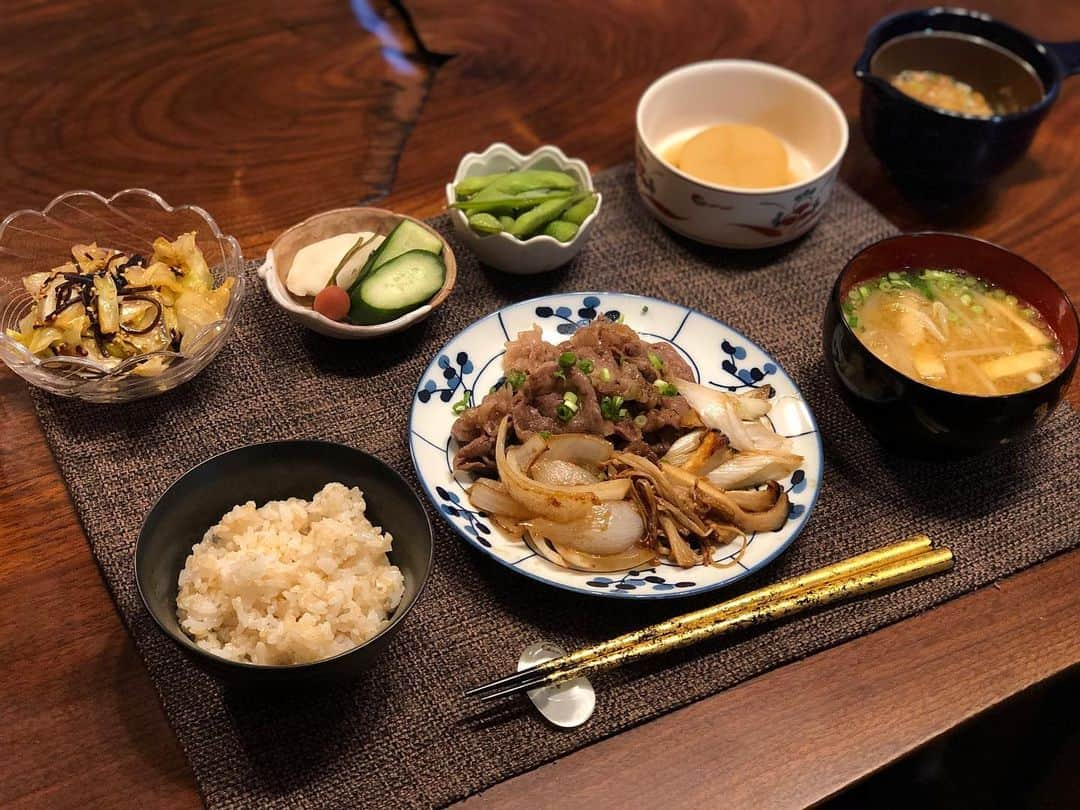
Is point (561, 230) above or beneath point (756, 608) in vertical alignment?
above

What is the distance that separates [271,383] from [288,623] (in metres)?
0.79

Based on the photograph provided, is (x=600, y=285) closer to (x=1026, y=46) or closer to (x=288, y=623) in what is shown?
(x=288, y=623)

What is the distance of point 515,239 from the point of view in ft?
7.11

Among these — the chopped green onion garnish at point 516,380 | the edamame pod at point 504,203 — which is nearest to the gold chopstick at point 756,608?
the chopped green onion garnish at point 516,380

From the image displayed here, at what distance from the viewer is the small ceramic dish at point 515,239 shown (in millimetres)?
2188

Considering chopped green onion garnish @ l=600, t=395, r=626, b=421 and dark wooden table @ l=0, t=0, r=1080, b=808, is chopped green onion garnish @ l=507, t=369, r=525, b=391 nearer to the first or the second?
chopped green onion garnish @ l=600, t=395, r=626, b=421

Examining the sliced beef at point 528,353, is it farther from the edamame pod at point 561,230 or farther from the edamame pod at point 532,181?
the edamame pod at point 532,181

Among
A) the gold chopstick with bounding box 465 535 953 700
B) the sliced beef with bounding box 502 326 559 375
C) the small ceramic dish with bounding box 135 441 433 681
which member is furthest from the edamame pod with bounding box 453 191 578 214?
the gold chopstick with bounding box 465 535 953 700

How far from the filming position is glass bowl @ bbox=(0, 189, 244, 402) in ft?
5.95

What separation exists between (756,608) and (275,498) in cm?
86

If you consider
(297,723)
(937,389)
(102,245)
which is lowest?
(297,723)

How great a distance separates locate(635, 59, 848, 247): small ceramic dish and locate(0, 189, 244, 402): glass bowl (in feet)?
3.53

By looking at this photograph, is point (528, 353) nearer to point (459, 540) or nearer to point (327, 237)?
point (459, 540)

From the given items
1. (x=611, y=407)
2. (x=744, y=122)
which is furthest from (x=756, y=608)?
(x=744, y=122)
